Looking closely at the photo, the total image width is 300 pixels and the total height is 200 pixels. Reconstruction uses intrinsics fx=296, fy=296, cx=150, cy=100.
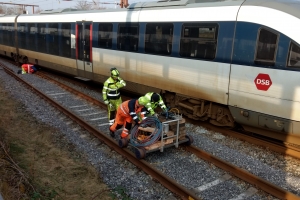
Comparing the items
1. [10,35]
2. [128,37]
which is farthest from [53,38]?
[10,35]

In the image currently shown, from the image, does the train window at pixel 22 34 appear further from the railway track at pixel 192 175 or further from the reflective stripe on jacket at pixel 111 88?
the reflective stripe on jacket at pixel 111 88

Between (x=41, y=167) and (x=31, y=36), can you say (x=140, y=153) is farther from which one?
(x=31, y=36)

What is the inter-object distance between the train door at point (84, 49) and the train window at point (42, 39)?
3.69 m

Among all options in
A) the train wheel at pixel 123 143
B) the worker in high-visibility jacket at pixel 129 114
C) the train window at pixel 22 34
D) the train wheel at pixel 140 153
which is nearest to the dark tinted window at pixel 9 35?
the train window at pixel 22 34

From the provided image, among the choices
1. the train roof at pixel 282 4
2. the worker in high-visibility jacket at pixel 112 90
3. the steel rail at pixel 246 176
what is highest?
the train roof at pixel 282 4

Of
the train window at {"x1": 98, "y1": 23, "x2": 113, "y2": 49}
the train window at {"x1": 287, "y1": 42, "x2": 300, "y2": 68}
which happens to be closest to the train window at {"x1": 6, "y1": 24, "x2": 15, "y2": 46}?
the train window at {"x1": 98, "y1": 23, "x2": 113, "y2": 49}

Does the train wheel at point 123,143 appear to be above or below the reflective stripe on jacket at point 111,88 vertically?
below

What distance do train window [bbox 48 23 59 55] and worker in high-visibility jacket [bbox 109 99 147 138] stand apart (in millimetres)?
9087

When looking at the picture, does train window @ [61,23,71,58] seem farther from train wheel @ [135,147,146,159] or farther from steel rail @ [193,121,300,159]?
train wheel @ [135,147,146,159]

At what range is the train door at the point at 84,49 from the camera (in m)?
12.3

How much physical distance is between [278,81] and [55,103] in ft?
24.0

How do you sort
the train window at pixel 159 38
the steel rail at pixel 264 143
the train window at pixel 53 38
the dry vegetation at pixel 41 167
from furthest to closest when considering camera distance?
the train window at pixel 53 38
the train window at pixel 159 38
the steel rail at pixel 264 143
the dry vegetation at pixel 41 167

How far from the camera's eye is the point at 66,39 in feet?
45.6

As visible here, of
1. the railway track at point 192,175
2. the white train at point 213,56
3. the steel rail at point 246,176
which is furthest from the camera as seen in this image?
the white train at point 213,56
